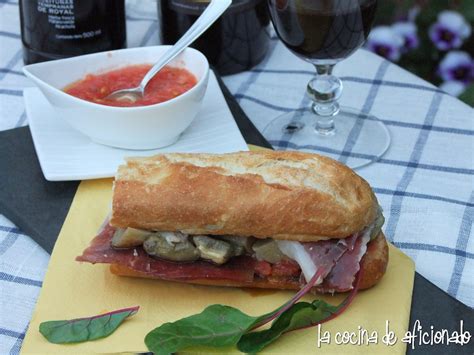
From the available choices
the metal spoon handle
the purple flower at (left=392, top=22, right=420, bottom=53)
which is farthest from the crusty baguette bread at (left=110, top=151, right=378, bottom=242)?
the purple flower at (left=392, top=22, right=420, bottom=53)

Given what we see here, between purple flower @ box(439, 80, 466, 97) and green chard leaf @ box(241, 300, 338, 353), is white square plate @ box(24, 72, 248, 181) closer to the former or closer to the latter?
green chard leaf @ box(241, 300, 338, 353)

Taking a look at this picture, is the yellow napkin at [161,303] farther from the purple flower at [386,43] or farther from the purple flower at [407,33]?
the purple flower at [407,33]

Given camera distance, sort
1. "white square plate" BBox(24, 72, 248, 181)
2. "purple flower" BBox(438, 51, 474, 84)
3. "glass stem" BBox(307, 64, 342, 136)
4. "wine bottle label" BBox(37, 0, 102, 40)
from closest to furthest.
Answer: "white square plate" BBox(24, 72, 248, 181)
"glass stem" BBox(307, 64, 342, 136)
"wine bottle label" BBox(37, 0, 102, 40)
"purple flower" BBox(438, 51, 474, 84)

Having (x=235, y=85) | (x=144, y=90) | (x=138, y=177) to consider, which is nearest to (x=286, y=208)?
(x=138, y=177)

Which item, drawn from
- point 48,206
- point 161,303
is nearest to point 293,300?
point 161,303

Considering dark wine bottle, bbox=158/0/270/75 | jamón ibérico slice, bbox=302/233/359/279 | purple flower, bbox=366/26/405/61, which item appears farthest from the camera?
purple flower, bbox=366/26/405/61

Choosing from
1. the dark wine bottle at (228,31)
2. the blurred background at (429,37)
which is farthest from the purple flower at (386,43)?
the dark wine bottle at (228,31)

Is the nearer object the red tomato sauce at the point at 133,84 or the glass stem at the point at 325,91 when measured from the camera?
the red tomato sauce at the point at 133,84
